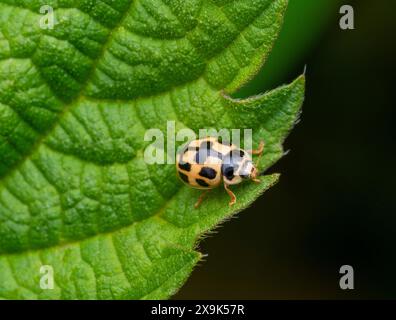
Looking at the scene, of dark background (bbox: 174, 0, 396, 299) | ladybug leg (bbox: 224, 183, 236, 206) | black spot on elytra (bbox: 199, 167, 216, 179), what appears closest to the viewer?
ladybug leg (bbox: 224, 183, 236, 206)

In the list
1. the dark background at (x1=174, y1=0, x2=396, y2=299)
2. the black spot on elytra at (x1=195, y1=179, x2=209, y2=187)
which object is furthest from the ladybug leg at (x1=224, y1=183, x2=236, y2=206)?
the dark background at (x1=174, y1=0, x2=396, y2=299)

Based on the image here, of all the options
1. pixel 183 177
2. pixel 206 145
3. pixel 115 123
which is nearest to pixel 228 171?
pixel 206 145

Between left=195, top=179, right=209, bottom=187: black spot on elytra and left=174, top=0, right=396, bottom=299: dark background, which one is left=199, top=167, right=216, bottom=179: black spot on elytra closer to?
left=195, top=179, right=209, bottom=187: black spot on elytra

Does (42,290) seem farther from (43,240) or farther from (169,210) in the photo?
(169,210)

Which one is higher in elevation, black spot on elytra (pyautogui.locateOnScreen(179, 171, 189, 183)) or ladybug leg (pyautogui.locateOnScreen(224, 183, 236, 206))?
black spot on elytra (pyautogui.locateOnScreen(179, 171, 189, 183))

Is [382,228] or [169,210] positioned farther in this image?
[382,228]

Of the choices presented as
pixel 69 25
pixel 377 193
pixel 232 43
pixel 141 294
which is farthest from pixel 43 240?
pixel 377 193

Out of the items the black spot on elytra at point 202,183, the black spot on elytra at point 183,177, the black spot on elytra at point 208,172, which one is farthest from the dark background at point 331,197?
the black spot on elytra at point 183,177
